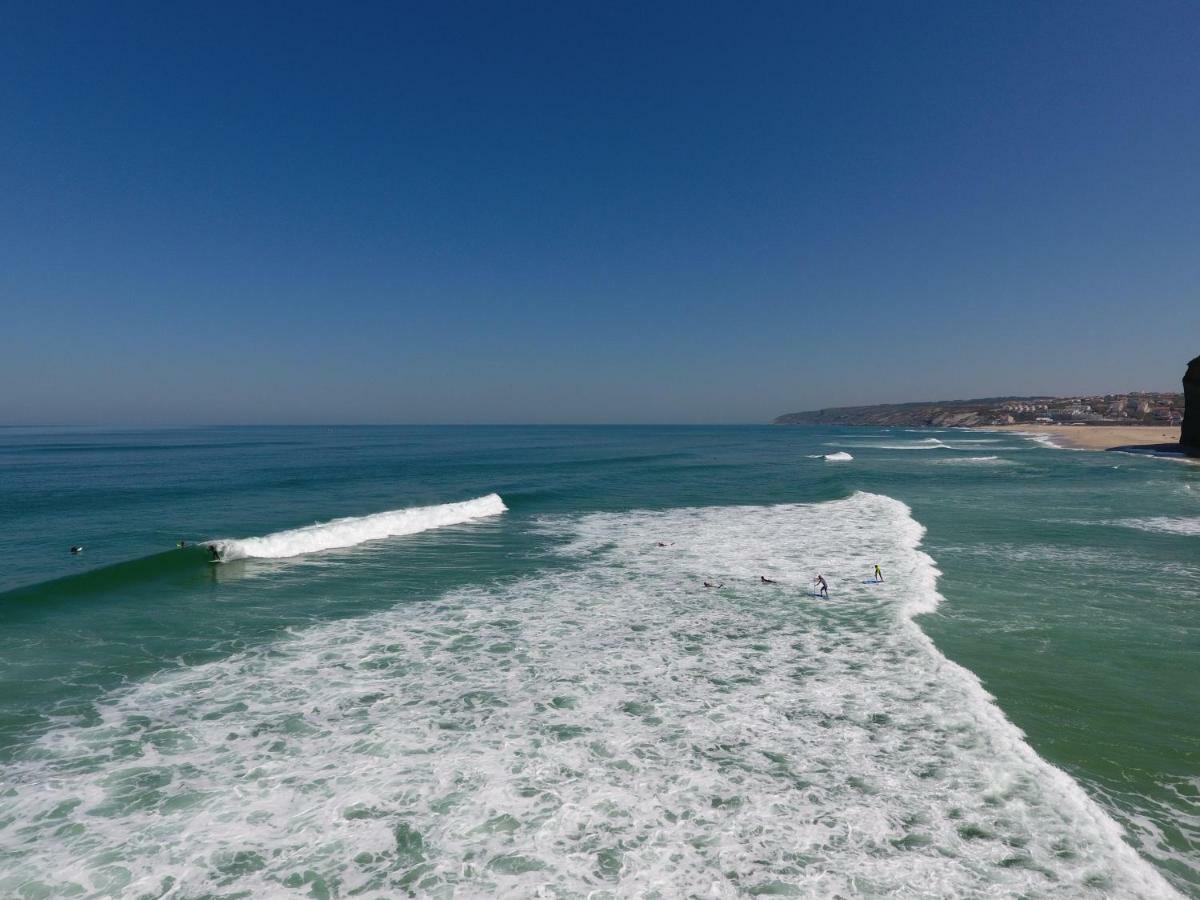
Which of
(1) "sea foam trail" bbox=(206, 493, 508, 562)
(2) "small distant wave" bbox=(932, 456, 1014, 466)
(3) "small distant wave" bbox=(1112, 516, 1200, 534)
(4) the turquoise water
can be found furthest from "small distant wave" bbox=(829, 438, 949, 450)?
(1) "sea foam trail" bbox=(206, 493, 508, 562)

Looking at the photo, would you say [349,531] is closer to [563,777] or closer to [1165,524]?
[563,777]

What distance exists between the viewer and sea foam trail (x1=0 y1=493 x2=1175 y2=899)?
6523mm

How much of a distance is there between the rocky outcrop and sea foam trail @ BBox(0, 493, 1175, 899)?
7325 cm

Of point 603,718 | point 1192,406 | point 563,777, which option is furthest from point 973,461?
point 563,777

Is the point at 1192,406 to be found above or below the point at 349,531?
above

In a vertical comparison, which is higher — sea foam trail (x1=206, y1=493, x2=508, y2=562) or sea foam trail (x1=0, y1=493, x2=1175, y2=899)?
sea foam trail (x1=206, y1=493, x2=508, y2=562)

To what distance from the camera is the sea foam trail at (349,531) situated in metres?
22.0

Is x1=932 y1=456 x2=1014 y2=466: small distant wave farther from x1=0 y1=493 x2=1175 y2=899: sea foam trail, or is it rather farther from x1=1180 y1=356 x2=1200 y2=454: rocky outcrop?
x1=0 y1=493 x2=1175 y2=899: sea foam trail

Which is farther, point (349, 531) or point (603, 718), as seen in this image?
point (349, 531)

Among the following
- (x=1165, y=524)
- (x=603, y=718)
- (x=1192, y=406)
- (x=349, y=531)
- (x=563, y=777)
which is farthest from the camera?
(x=1192, y=406)

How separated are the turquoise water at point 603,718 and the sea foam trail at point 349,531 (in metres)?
0.20

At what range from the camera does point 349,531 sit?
25094 millimetres

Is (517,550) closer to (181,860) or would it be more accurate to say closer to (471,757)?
(471,757)

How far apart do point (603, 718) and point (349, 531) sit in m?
18.5
